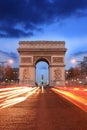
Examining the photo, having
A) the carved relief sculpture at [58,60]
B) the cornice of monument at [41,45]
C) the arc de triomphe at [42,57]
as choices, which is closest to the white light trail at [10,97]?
the arc de triomphe at [42,57]

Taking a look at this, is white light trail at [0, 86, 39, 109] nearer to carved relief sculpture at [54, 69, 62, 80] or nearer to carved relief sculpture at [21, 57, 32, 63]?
carved relief sculpture at [54, 69, 62, 80]

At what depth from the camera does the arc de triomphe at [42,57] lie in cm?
10375

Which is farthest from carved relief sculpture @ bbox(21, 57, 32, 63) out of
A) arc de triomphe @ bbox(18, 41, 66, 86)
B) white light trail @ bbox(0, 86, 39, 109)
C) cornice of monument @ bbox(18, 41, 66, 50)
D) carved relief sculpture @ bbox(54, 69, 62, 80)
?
white light trail @ bbox(0, 86, 39, 109)

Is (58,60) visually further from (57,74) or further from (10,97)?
(10,97)

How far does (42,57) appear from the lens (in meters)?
107

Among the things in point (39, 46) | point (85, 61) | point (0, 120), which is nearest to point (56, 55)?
point (39, 46)

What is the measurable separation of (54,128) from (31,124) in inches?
43.3

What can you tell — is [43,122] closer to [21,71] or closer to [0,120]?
[0,120]

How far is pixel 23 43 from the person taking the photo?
350 feet

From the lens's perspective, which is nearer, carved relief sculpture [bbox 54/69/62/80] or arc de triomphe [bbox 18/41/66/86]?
carved relief sculpture [bbox 54/69/62/80]

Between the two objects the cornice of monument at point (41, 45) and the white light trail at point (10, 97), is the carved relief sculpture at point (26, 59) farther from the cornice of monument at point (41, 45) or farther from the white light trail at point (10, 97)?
the white light trail at point (10, 97)

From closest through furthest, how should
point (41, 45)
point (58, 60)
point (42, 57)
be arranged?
point (58, 60) < point (41, 45) < point (42, 57)

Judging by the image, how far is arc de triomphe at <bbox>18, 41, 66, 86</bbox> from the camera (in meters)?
104

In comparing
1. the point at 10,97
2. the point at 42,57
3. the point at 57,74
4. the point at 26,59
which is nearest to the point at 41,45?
the point at 42,57
